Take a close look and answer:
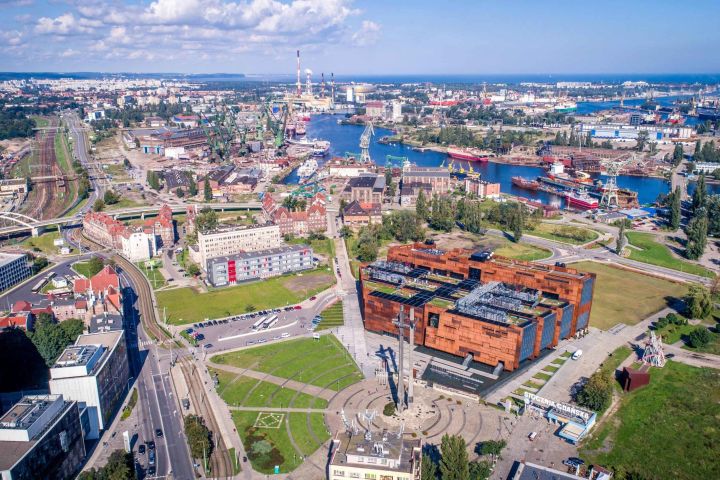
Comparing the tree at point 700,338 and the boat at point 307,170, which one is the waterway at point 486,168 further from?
the tree at point 700,338

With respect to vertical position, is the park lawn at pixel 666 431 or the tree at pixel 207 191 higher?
the tree at pixel 207 191

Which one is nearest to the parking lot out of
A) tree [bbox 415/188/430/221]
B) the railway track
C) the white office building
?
the railway track

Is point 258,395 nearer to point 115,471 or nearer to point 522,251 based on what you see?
point 115,471

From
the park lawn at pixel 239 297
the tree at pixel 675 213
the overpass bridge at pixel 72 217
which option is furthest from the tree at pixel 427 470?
the tree at pixel 675 213

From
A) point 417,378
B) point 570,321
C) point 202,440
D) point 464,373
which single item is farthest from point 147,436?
point 570,321

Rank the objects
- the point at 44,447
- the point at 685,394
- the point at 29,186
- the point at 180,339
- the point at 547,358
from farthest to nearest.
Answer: the point at 29,186, the point at 180,339, the point at 547,358, the point at 685,394, the point at 44,447

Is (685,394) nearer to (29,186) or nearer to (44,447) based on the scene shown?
(44,447)

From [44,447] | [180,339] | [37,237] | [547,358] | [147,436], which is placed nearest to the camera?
[44,447]
